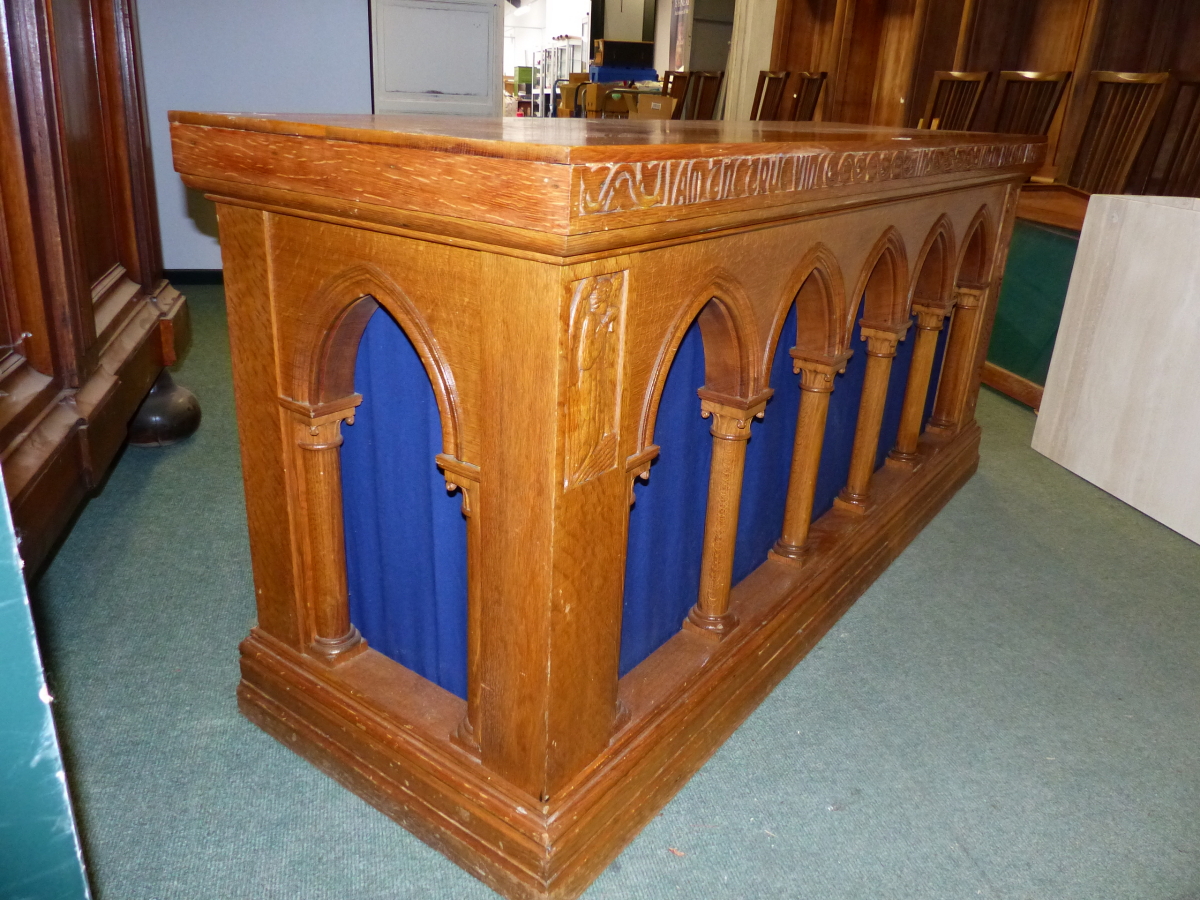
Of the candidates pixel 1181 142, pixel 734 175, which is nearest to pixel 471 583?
pixel 734 175

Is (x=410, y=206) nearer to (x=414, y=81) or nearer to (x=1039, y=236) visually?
(x=1039, y=236)

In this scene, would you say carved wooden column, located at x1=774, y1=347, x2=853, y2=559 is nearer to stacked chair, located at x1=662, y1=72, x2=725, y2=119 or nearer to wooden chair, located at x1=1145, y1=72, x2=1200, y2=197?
wooden chair, located at x1=1145, y1=72, x2=1200, y2=197

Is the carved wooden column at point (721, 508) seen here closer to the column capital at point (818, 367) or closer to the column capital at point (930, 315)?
the column capital at point (818, 367)

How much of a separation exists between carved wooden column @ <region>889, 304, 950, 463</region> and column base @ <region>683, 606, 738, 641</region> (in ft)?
3.58

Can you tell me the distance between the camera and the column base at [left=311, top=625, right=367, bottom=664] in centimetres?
157

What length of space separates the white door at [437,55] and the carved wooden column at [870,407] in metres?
3.67

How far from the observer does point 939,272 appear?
2393mm

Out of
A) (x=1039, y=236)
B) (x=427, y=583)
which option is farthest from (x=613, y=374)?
(x=1039, y=236)

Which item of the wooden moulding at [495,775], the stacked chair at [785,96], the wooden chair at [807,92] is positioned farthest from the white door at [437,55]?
the wooden moulding at [495,775]

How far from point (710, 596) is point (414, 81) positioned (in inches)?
168

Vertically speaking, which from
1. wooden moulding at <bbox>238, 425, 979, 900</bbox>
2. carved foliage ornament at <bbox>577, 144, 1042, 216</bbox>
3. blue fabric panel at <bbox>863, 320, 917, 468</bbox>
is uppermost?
carved foliage ornament at <bbox>577, 144, 1042, 216</bbox>

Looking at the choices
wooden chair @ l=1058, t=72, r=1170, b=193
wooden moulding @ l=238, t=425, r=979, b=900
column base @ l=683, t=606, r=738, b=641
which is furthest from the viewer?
wooden chair @ l=1058, t=72, r=1170, b=193

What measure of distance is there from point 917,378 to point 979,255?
1.47 ft

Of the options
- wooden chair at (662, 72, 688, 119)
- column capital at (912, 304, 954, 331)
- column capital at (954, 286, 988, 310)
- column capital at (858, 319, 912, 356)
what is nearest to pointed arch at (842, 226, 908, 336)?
column capital at (858, 319, 912, 356)
